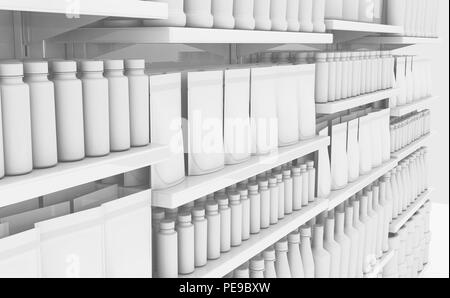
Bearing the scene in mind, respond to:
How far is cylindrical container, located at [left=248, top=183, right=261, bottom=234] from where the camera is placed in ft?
6.75

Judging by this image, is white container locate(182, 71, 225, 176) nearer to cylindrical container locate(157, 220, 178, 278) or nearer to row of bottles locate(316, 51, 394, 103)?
cylindrical container locate(157, 220, 178, 278)

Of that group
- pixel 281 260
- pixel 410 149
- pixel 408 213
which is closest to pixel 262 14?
pixel 281 260

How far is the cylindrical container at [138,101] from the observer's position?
1423 millimetres

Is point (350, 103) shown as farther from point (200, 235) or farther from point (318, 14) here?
point (200, 235)

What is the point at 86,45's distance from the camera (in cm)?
186

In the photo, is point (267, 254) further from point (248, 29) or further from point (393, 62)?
point (393, 62)

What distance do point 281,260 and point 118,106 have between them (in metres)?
1.11

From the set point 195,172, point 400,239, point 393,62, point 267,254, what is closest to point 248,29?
point 195,172

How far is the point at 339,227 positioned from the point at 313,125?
0.66 m

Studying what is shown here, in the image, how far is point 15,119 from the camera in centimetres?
114

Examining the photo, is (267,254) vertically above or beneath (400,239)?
above

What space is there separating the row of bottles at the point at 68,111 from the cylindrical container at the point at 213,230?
420 mm

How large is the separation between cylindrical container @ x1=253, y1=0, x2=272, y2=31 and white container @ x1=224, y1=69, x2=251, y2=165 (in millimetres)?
158

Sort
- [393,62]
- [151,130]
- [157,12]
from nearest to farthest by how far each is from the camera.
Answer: [157,12]
[151,130]
[393,62]
